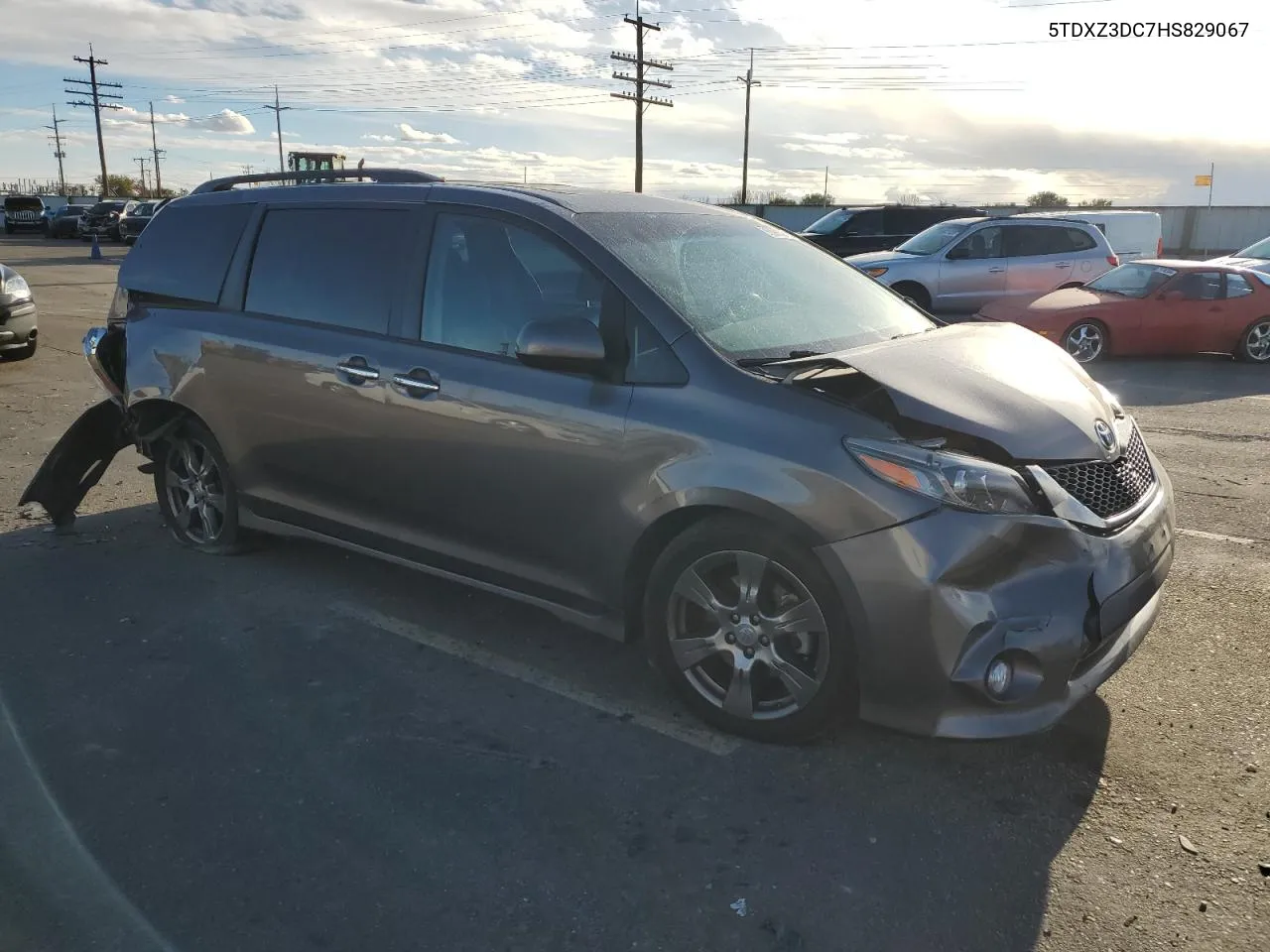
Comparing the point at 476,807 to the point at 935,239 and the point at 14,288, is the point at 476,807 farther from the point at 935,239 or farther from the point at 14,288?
the point at 935,239

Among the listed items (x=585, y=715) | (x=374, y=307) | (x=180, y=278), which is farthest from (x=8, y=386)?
(x=585, y=715)

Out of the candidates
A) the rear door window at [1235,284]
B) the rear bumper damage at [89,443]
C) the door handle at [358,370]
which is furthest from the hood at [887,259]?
the door handle at [358,370]

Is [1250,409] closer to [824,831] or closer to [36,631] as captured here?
[824,831]

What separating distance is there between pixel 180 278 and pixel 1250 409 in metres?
9.16

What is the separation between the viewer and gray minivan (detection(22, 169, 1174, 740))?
3.09m

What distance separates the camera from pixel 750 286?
13.5ft

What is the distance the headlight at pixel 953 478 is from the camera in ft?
10.1

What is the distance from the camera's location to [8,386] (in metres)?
9.99

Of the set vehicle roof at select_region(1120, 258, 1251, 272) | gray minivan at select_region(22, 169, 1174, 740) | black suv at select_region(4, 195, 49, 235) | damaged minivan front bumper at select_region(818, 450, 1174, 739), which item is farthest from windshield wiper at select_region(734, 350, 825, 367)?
black suv at select_region(4, 195, 49, 235)

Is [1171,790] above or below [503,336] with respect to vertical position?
below

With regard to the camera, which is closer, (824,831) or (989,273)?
(824,831)

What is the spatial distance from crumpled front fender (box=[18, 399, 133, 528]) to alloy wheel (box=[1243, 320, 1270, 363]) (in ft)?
41.5

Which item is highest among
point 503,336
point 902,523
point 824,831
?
point 503,336

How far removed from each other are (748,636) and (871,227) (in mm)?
17228
